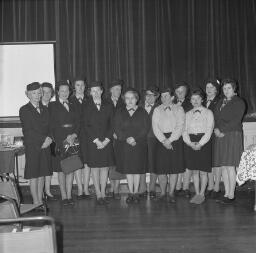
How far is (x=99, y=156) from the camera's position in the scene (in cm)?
481

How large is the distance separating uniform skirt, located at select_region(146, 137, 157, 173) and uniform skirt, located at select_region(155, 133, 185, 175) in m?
0.11

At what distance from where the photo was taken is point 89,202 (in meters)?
4.95

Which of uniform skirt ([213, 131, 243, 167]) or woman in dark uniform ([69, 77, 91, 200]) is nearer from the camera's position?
uniform skirt ([213, 131, 243, 167])

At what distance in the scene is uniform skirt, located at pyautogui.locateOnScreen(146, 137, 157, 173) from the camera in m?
4.94

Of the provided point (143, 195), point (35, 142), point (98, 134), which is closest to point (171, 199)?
point (143, 195)

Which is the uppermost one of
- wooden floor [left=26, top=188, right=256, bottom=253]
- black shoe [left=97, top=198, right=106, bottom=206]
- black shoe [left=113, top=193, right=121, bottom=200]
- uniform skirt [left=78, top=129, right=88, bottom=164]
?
uniform skirt [left=78, top=129, right=88, bottom=164]

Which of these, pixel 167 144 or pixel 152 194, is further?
pixel 152 194

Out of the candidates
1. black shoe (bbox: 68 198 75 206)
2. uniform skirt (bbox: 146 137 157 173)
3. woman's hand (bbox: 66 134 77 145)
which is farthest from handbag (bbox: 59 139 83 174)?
uniform skirt (bbox: 146 137 157 173)

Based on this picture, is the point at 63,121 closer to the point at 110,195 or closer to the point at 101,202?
the point at 101,202

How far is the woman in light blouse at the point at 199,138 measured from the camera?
4.72m

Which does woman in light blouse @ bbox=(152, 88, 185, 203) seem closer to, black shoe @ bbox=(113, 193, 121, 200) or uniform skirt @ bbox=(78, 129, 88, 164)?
black shoe @ bbox=(113, 193, 121, 200)

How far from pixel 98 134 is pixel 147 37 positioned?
6.34 ft

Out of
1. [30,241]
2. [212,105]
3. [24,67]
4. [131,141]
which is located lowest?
[30,241]

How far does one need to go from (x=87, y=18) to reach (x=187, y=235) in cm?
359
